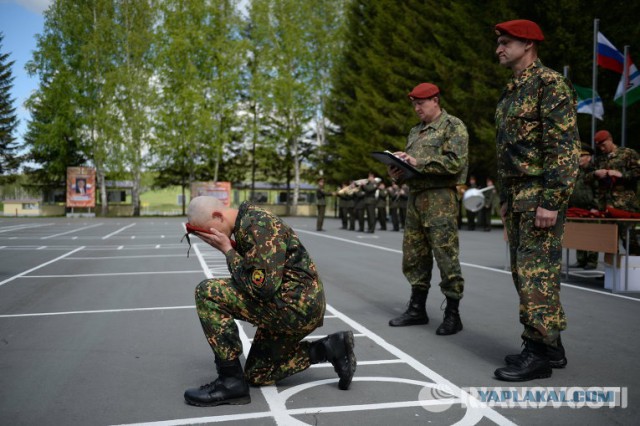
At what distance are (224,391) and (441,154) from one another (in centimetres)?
293

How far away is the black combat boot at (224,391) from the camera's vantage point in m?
3.68

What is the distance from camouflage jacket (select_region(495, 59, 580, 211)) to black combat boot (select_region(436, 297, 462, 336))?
1491mm

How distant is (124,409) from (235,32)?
157 ft

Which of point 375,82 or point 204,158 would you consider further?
point 204,158

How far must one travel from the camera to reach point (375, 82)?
133 feet

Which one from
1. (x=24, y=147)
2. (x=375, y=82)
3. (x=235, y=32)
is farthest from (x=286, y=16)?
(x=24, y=147)

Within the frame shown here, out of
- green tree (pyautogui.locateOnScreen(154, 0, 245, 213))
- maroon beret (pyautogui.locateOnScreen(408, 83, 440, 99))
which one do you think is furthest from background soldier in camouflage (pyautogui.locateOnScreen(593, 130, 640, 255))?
green tree (pyautogui.locateOnScreen(154, 0, 245, 213))

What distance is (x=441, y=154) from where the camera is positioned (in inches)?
214

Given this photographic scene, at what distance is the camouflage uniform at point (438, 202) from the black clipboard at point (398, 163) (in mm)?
78

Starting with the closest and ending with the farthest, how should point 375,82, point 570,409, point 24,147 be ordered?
point 570,409 < point 375,82 < point 24,147

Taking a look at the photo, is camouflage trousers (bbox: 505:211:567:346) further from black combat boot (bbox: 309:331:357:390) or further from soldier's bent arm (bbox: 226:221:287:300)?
soldier's bent arm (bbox: 226:221:287:300)

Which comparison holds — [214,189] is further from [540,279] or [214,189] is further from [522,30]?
[540,279]

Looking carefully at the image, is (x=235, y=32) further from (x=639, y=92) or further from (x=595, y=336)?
(x=595, y=336)

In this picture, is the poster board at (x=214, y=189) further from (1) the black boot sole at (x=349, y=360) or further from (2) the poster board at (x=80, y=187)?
(1) the black boot sole at (x=349, y=360)
